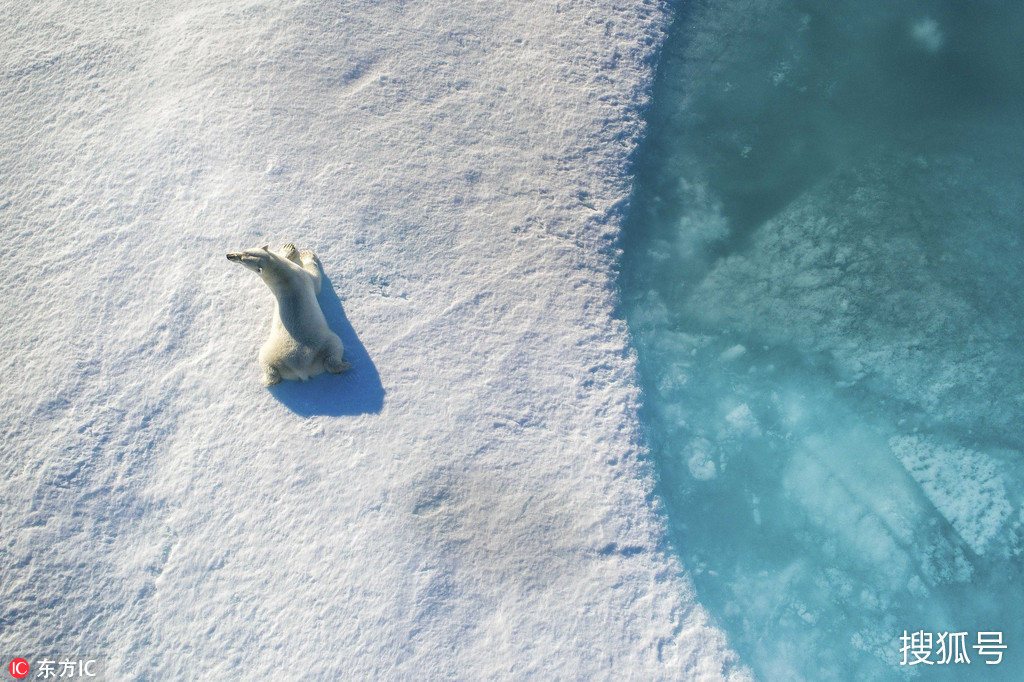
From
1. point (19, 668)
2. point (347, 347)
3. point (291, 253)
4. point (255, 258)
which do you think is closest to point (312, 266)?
point (291, 253)

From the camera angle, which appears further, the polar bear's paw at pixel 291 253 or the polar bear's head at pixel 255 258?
the polar bear's paw at pixel 291 253

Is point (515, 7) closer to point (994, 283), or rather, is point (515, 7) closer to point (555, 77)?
point (555, 77)

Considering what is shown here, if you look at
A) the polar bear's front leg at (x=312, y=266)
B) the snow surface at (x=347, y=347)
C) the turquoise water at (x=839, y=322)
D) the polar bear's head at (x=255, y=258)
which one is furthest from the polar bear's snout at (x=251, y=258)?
the turquoise water at (x=839, y=322)

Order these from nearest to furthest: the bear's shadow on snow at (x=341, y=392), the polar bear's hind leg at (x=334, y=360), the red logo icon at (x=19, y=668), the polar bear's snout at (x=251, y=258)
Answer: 1. the polar bear's snout at (x=251, y=258)
2. the red logo icon at (x=19, y=668)
3. the polar bear's hind leg at (x=334, y=360)
4. the bear's shadow on snow at (x=341, y=392)

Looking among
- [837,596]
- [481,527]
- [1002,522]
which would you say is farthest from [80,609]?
[1002,522]

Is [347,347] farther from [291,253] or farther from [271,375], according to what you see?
[291,253]

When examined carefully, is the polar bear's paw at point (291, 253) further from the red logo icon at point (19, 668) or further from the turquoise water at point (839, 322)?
the red logo icon at point (19, 668)
